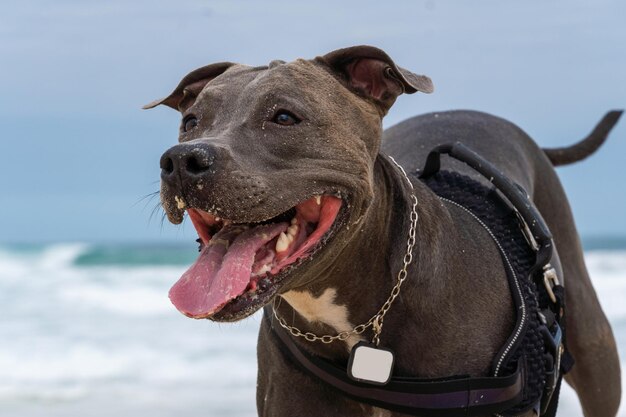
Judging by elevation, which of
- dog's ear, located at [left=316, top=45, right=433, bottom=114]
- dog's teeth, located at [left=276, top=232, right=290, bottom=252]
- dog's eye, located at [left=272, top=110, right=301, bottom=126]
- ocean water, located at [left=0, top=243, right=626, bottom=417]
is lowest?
ocean water, located at [left=0, top=243, right=626, bottom=417]

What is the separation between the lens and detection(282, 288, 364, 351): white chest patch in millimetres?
3560

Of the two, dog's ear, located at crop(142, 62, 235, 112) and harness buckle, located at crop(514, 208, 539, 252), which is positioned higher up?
dog's ear, located at crop(142, 62, 235, 112)

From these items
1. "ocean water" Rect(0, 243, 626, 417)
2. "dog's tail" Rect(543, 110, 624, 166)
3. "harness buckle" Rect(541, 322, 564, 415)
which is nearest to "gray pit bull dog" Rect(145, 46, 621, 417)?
"harness buckle" Rect(541, 322, 564, 415)

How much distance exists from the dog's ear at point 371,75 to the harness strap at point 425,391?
883 mm

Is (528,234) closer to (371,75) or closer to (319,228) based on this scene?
(371,75)

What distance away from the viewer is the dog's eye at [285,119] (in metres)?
3.36

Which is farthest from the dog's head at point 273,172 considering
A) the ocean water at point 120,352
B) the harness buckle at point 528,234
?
the ocean water at point 120,352

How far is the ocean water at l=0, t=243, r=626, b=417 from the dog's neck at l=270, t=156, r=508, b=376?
3.95 meters

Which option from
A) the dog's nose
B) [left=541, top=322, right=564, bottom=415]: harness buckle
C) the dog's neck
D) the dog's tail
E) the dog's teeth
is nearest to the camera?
the dog's nose

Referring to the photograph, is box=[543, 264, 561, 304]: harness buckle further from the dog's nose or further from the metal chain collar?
the dog's nose

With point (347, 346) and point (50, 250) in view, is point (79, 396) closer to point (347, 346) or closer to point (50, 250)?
point (347, 346)

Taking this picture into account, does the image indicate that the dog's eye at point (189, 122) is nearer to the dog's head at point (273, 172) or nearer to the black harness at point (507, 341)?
the dog's head at point (273, 172)

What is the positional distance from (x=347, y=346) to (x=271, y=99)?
2.83ft

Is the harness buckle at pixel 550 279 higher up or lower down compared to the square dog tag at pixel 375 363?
higher up
